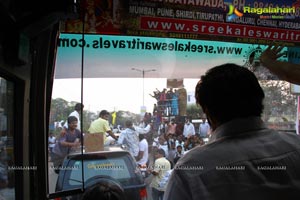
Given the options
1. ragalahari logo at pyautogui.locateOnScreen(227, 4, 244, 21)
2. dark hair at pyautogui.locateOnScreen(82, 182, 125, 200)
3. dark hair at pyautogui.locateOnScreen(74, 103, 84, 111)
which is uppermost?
ragalahari logo at pyautogui.locateOnScreen(227, 4, 244, 21)

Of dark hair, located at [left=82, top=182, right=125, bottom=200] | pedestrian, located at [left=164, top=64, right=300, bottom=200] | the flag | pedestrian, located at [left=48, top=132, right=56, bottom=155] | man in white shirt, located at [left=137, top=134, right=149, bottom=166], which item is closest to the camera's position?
pedestrian, located at [left=164, top=64, right=300, bottom=200]

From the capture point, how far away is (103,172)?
184 centimetres

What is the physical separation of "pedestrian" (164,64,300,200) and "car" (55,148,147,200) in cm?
77

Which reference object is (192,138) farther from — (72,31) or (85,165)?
(72,31)

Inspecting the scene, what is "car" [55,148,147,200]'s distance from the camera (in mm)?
1694

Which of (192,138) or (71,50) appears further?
(192,138)

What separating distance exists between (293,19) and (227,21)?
44 centimetres

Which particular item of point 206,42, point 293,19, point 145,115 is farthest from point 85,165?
point 293,19

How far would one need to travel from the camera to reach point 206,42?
6.43 ft

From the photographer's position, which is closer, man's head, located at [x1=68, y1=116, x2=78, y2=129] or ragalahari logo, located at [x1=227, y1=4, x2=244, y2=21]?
man's head, located at [x1=68, y1=116, x2=78, y2=129]

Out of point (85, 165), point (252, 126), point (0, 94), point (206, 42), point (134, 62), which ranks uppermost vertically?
point (206, 42)

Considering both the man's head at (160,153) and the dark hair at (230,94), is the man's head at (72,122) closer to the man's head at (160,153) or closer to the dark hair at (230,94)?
the man's head at (160,153)

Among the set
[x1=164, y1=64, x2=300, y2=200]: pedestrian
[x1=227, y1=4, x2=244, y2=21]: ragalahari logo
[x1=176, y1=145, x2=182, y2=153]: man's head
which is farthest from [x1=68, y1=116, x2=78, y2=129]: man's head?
[x1=227, y1=4, x2=244, y2=21]: ragalahari logo

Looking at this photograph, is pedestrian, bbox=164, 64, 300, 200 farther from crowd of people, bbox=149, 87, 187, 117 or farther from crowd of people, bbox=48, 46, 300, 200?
crowd of people, bbox=149, 87, 187, 117
